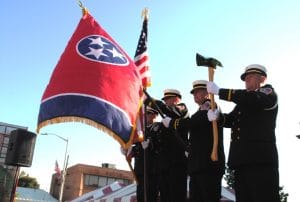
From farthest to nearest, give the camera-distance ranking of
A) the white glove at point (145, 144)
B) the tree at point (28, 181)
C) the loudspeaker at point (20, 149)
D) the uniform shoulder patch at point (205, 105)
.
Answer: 1. the tree at point (28, 181)
2. the loudspeaker at point (20, 149)
3. the white glove at point (145, 144)
4. the uniform shoulder patch at point (205, 105)

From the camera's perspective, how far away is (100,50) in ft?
20.0

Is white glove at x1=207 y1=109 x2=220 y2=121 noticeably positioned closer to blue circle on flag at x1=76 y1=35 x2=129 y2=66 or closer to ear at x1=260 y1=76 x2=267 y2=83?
ear at x1=260 y1=76 x2=267 y2=83

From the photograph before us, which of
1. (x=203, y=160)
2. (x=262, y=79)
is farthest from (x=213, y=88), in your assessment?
(x=203, y=160)

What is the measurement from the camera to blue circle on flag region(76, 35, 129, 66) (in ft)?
19.7

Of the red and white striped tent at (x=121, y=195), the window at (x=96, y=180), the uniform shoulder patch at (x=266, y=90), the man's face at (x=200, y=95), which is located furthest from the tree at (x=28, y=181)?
the uniform shoulder patch at (x=266, y=90)

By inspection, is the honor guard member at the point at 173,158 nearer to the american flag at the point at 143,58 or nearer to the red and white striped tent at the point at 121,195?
the american flag at the point at 143,58

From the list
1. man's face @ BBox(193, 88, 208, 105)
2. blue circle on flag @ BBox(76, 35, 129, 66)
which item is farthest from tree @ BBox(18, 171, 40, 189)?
man's face @ BBox(193, 88, 208, 105)

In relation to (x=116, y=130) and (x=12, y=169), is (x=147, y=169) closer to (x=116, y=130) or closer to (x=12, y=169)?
(x=116, y=130)

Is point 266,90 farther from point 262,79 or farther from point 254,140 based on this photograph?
point 254,140

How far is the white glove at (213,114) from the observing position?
174 inches

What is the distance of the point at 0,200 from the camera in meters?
7.70

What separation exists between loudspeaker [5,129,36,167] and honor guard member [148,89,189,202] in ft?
7.12

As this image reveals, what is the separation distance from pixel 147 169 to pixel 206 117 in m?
1.52

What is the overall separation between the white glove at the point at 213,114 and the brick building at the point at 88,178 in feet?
129
